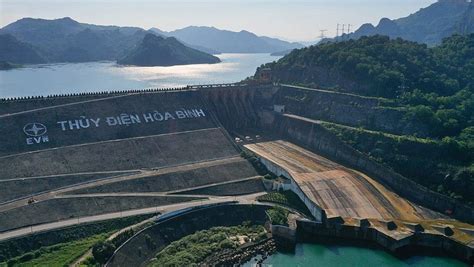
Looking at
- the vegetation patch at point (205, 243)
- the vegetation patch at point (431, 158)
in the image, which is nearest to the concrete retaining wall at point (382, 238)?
the vegetation patch at point (205, 243)

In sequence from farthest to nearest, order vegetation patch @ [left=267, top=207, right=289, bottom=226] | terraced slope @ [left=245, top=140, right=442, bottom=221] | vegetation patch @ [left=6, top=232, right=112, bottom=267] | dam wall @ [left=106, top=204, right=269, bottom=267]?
1. terraced slope @ [left=245, top=140, right=442, bottom=221]
2. vegetation patch @ [left=267, top=207, right=289, bottom=226]
3. dam wall @ [left=106, top=204, right=269, bottom=267]
4. vegetation patch @ [left=6, top=232, right=112, bottom=267]

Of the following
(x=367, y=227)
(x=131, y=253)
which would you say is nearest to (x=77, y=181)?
(x=131, y=253)

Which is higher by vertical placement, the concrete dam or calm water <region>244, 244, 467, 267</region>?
the concrete dam

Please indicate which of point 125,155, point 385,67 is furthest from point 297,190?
point 385,67

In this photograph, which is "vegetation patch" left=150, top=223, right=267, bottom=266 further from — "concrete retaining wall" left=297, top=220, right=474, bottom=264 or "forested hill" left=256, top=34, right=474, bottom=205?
"forested hill" left=256, top=34, right=474, bottom=205

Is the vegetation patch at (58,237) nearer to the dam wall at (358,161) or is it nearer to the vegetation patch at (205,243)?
the vegetation patch at (205,243)

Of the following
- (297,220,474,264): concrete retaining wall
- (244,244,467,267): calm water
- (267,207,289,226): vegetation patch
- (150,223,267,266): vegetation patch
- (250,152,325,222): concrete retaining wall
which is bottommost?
(244,244,467,267): calm water


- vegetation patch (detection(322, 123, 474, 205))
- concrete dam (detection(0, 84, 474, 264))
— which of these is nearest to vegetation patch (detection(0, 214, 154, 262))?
concrete dam (detection(0, 84, 474, 264))
